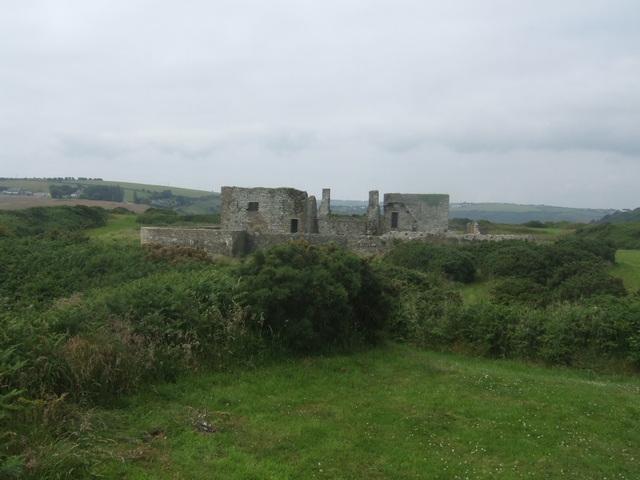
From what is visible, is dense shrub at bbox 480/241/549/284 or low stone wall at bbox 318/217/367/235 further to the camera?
low stone wall at bbox 318/217/367/235

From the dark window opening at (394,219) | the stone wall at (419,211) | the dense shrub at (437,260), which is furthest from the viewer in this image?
the dark window opening at (394,219)

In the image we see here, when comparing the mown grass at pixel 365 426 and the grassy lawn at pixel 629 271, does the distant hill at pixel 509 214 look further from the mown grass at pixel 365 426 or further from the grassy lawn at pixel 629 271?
the mown grass at pixel 365 426

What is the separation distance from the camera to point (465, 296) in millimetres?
15422

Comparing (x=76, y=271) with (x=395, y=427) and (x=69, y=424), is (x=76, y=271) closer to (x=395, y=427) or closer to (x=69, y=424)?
(x=69, y=424)

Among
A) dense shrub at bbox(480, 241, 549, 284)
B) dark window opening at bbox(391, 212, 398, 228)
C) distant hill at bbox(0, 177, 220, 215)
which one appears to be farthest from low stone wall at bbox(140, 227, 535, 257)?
distant hill at bbox(0, 177, 220, 215)

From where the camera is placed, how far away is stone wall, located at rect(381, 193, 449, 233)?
2800cm

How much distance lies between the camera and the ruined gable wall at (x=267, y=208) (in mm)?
24828

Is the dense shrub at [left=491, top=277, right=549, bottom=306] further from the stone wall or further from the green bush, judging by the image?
the green bush

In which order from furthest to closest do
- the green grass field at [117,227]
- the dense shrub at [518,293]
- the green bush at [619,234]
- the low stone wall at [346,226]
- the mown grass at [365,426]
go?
the green grass field at [117,227] → the green bush at [619,234] → the low stone wall at [346,226] → the dense shrub at [518,293] → the mown grass at [365,426]

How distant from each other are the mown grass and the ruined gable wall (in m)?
17.8

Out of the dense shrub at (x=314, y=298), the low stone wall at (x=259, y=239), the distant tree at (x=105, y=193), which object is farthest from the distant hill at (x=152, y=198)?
A: the dense shrub at (x=314, y=298)

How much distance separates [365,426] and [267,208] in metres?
20.1

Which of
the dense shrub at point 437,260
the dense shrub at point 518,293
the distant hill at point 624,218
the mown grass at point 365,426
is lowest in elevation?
the mown grass at point 365,426

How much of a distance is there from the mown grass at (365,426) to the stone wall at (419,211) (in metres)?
21.1
